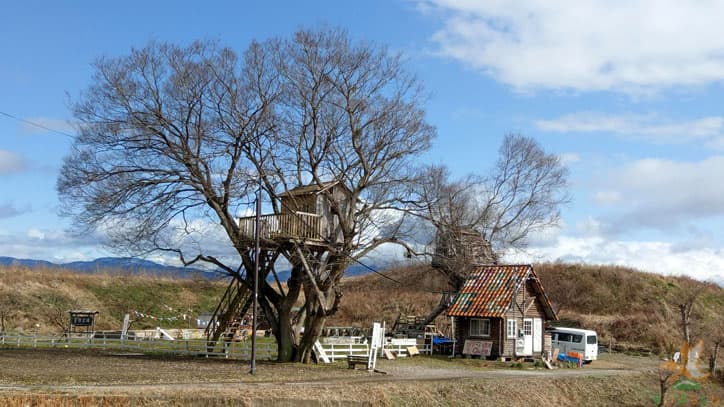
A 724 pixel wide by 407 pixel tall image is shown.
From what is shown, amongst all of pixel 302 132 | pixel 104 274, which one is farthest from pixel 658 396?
pixel 104 274

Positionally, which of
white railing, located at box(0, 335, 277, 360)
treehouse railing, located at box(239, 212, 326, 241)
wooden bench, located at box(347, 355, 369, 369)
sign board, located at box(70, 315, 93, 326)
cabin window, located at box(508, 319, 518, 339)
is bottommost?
white railing, located at box(0, 335, 277, 360)

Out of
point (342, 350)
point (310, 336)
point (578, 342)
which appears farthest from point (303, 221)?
point (578, 342)

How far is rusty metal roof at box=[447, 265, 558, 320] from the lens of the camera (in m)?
36.7

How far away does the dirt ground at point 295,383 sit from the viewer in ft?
64.6

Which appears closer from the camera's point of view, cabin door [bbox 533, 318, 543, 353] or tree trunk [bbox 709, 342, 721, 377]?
tree trunk [bbox 709, 342, 721, 377]

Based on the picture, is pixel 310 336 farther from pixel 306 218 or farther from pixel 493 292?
pixel 493 292

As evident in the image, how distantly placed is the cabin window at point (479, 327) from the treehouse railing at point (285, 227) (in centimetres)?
1020

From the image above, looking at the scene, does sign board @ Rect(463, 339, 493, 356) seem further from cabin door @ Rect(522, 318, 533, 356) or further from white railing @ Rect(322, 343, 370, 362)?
white railing @ Rect(322, 343, 370, 362)

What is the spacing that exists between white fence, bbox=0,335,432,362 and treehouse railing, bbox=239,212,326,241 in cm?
522

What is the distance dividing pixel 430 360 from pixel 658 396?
1050 centimetres

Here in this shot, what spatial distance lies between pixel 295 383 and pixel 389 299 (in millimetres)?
38436

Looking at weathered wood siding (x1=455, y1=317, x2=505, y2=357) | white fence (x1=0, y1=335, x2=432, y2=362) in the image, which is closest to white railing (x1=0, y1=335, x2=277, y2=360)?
white fence (x1=0, y1=335, x2=432, y2=362)

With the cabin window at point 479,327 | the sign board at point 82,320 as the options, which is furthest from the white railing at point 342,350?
the sign board at point 82,320

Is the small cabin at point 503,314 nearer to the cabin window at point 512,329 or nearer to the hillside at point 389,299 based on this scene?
the cabin window at point 512,329
